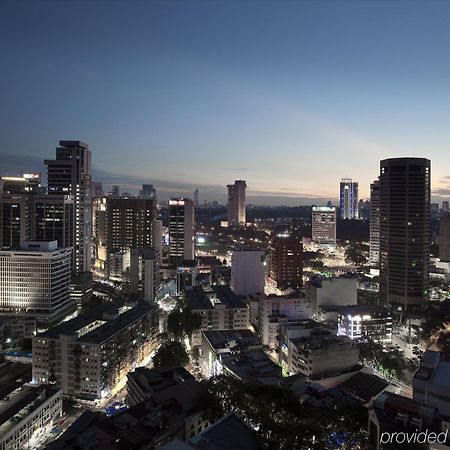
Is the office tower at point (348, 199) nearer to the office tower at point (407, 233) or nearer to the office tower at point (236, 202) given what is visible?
the office tower at point (236, 202)

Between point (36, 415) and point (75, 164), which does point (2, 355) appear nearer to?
point (36, 415)

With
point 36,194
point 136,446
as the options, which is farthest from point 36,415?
point 36,194

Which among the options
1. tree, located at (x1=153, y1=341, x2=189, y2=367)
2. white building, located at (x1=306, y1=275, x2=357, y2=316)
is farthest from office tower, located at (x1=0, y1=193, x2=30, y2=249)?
white building, located at (x1=306, y1=275, x2=357, y2=316)

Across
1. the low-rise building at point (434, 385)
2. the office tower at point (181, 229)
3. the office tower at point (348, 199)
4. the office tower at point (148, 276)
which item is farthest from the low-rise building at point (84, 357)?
the office tower at point (348, 199)

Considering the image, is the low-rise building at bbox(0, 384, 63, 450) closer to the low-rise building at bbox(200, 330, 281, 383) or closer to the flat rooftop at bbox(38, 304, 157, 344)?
the flat rooftop at bbox(38, 304, 157, 344)

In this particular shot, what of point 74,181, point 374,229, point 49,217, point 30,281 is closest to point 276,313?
point 30,281

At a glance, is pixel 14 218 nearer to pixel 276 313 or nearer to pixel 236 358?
pixel 276 313
